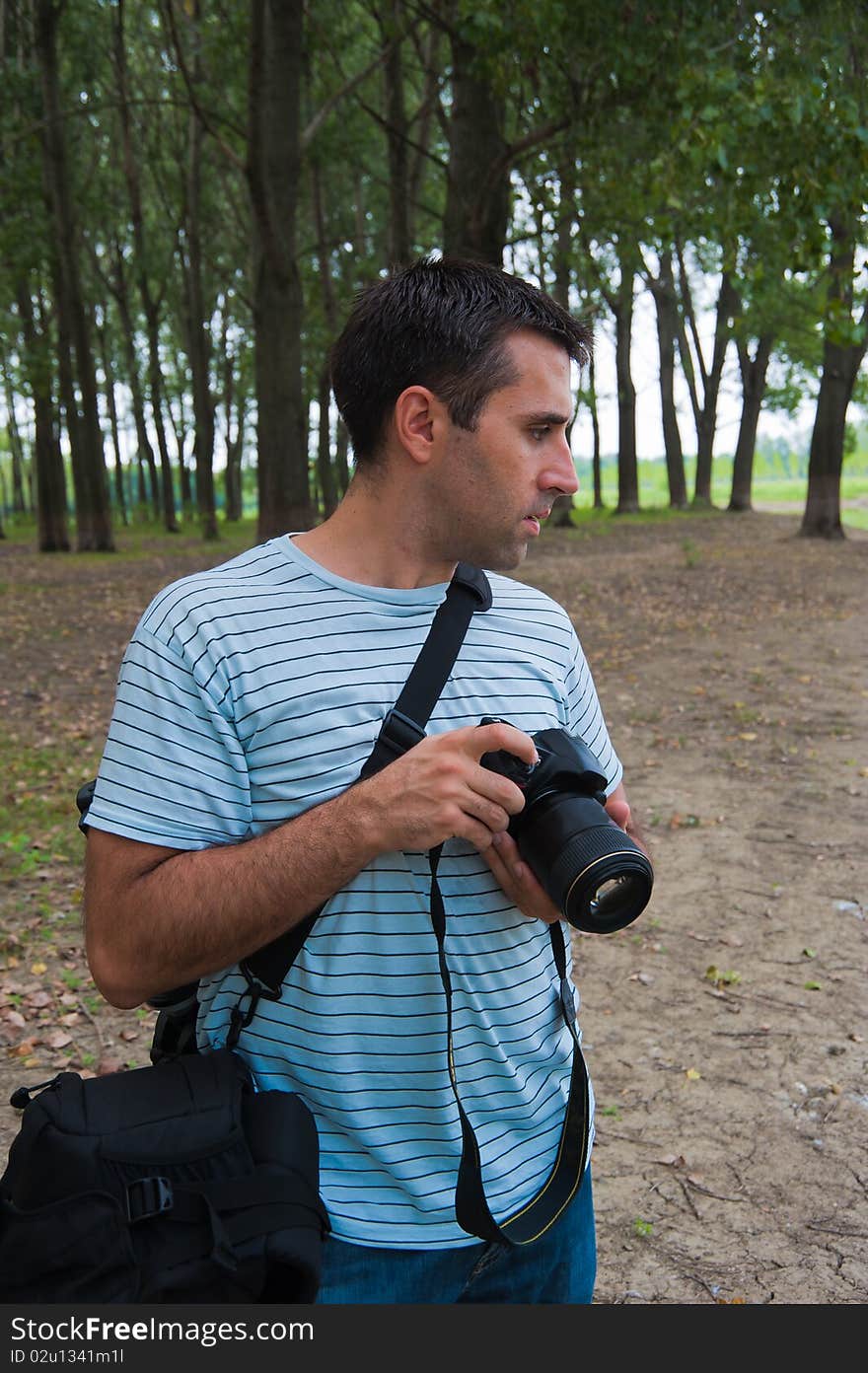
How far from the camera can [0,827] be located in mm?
7301

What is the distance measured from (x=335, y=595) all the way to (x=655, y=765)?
685cm

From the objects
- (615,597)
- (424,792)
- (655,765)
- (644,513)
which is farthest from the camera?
(644,513)

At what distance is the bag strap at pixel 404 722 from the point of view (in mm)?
1880

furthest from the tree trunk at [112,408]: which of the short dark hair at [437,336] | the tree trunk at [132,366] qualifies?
the short dark hair at [437,336]

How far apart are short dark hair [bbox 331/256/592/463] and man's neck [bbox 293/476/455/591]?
4.2 inches

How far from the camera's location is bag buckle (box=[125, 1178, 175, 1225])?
1589mm

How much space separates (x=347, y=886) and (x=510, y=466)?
0.74 metres

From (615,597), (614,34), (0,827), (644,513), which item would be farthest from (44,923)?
(644,513)

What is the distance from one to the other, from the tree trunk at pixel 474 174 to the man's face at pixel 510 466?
1079cm

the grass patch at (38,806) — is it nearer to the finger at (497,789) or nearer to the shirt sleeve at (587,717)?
the shirt sleeve at (587,717)

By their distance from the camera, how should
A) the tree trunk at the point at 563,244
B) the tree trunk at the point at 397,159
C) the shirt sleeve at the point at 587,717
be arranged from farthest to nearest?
the tree trunk at the point at 397,159 → the tree trunk at the point at 563,244 → the shirt sleeve at the point at 587,717

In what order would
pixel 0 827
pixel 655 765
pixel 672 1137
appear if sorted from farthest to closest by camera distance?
pixel 655 765
pixel 0 827
pixel 672 1137

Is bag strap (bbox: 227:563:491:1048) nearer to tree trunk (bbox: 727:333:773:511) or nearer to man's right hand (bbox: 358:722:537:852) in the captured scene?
man's right hand (bbox: 358:722:537:852)

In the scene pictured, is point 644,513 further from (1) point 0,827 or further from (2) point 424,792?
(2) point 424,792
